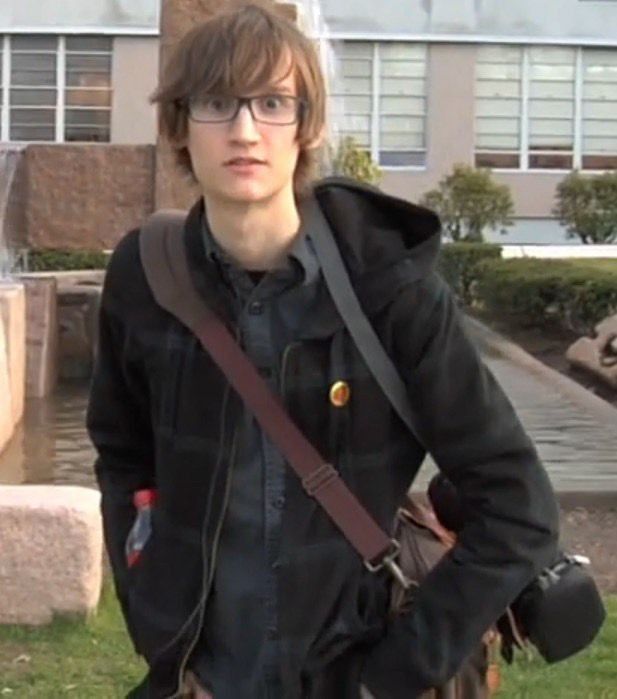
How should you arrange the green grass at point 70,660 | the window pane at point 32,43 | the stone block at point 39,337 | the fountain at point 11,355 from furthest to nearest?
the window pane at point 32,43 < the stone block at point 39,337 < the fountain at point 11,355 < the green grass at point 70,660

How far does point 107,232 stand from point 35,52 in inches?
795

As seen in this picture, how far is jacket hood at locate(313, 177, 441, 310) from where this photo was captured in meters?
2.44

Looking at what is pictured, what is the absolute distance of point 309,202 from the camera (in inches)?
100

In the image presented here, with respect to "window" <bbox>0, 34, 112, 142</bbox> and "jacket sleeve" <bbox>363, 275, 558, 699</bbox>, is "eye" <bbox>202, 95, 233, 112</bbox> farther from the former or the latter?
"window" <bbox>0, 34, 112, 142</bbox>

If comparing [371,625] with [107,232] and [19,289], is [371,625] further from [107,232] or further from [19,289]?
[107,232]

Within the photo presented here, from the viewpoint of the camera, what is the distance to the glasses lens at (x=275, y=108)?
96.0 inches

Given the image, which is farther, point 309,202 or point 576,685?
point 576,685

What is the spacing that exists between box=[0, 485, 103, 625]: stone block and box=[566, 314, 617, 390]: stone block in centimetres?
879

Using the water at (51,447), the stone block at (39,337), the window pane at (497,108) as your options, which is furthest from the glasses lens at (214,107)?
the window pane at (497,108)

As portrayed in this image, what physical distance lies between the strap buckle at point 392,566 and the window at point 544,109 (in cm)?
3429

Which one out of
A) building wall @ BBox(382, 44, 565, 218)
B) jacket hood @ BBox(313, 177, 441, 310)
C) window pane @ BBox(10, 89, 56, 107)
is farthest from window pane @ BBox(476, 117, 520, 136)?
jacket hood @ BBox(313, 177, 441, 310)

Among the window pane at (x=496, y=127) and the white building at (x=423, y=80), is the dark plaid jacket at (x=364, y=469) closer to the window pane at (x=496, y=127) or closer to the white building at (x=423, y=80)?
the white building at (x=423, y=80)

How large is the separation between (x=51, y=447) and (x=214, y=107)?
26.5 feet

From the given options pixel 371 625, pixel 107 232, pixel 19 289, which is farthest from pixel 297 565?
pixel 107 232
